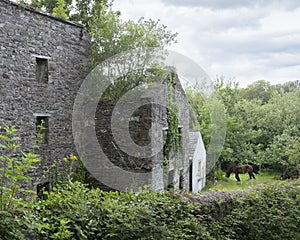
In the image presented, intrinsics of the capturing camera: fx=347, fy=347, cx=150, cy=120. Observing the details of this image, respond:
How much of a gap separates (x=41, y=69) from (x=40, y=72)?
0.09m

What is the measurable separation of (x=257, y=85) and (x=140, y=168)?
32327 millimetres

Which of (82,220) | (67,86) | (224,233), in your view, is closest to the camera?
(82,220)

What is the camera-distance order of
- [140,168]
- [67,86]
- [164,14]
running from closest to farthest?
[140,168] < [67,86] < [164,14]

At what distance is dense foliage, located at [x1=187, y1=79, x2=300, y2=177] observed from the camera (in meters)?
22.8

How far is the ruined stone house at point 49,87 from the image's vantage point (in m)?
9.20

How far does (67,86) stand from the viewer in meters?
11.1

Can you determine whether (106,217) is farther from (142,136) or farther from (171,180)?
(171,180)

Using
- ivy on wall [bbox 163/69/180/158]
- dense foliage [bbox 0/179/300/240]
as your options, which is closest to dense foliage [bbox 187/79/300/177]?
ivy on wall [bbox 163/69/180/158]

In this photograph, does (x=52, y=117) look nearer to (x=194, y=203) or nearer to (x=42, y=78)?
(x=42, y=78)

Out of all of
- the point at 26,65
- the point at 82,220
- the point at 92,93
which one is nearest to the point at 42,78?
the point at 26,65

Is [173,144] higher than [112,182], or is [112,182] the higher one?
[173,144]

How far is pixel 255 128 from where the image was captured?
92.2 feet

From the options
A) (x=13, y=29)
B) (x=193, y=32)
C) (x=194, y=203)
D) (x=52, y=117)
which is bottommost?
(x=194, y=203)

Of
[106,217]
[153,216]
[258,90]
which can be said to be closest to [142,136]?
[153,216]
